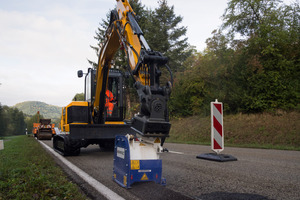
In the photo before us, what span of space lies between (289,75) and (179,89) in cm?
938

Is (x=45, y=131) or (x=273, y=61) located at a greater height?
(x=273, y=61)

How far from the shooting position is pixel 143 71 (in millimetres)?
4445

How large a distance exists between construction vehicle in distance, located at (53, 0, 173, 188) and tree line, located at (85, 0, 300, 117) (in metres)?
9.30

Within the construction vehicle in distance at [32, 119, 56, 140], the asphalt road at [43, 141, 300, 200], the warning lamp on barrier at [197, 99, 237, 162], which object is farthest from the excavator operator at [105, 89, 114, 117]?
the construction vehicle in distance at [32, 119, 56, 140]

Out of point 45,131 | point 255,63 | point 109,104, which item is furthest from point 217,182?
point 45,131

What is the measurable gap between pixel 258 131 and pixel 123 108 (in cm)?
789

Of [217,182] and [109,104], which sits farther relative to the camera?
[109,104]

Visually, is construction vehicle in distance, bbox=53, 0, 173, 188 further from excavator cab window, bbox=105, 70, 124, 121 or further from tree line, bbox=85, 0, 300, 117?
tree line, bbox=85, 0, 300, 117

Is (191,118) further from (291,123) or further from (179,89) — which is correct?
(291,123)

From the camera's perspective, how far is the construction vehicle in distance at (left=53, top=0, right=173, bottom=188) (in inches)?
147

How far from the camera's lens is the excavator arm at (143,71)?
3711 mm

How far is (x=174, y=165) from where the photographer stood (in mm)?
5781

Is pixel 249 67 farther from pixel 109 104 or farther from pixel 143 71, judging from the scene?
pixel 143 71

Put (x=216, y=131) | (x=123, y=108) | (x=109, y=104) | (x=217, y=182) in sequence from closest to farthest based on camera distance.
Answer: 1. (x=217, y=182)
2. (x=216, y=131)
3. (x=109, y=104)
4. (x=123, y=108)
